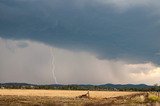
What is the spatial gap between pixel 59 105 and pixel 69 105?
1.90 meters

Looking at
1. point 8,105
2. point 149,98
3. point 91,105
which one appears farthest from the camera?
point 149,98

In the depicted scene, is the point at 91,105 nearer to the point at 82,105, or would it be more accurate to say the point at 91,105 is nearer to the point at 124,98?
the point at 82,105

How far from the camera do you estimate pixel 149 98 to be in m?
84.2

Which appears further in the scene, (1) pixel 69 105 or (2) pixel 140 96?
(2) pixel 140 96

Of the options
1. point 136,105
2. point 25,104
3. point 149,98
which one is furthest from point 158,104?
point 25,104

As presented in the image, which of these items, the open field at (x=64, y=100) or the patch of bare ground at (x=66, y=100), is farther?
the open field at (x=64, y=100)

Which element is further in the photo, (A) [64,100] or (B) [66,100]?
(B) [66,100]

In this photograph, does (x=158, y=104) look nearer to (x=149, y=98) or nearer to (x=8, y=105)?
(x=149, y=98)

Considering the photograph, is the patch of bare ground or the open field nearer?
the patch of bare ground

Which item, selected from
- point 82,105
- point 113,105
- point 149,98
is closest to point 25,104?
point 82,105

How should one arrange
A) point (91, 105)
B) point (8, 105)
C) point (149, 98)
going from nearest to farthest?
point (8, 105)
point (91, 105)
point (149, 98)

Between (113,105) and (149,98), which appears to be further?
(149,98)

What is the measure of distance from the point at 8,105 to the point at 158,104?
24695 millimetres

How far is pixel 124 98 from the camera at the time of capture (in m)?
88.3
